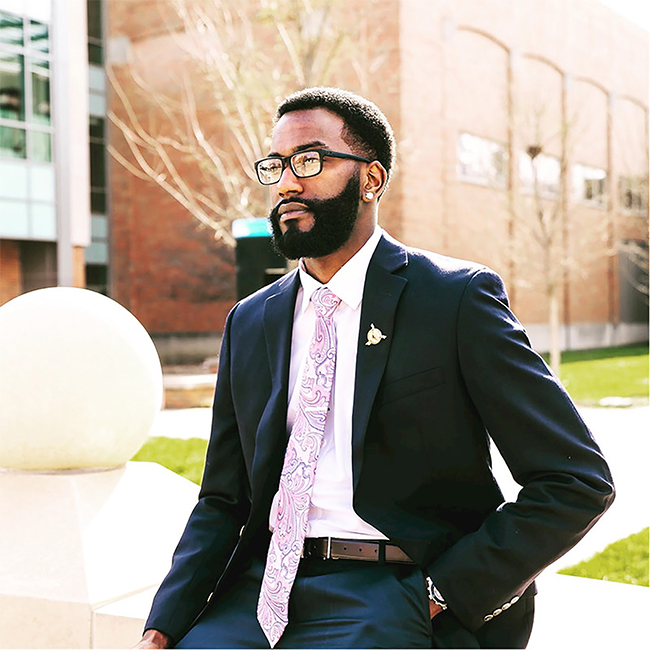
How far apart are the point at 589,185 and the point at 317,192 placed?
34429 mm

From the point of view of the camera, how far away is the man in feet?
7.64

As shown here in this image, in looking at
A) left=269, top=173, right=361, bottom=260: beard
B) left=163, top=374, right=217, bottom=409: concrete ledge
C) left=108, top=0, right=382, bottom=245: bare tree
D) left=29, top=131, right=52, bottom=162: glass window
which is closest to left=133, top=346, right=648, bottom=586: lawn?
left=269, top=173, right=361, bottom=260: beard

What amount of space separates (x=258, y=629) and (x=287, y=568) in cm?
19

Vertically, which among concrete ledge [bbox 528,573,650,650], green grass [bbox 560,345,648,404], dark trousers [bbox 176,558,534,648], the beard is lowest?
green grass [bbox 560,345,648,404]

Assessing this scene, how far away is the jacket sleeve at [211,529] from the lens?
2.69 metres

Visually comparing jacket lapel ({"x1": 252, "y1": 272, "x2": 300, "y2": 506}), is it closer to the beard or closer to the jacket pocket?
the beard

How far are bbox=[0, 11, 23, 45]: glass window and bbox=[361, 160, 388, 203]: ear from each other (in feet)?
76.5

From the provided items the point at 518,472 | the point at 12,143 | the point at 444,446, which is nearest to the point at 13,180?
the point at 12,143

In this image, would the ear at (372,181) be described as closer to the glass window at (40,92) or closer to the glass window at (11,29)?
the glass window at (11,29)

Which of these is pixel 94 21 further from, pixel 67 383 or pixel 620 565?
pixel 620 565

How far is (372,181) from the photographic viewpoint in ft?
8.97

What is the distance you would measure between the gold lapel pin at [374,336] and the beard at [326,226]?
0.97ft

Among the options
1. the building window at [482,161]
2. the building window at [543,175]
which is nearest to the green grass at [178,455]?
the building window at [482,161]

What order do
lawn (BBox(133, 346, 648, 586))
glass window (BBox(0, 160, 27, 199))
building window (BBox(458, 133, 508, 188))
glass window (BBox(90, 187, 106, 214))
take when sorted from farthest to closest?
glass window (BBox(90, 187, 106, 214)) < building window (BBox(458, 133, 508, 188)) < glass window (BBox(0, 160, 27, 199)) < lawn (BBox(133, 346, 648, 586))
